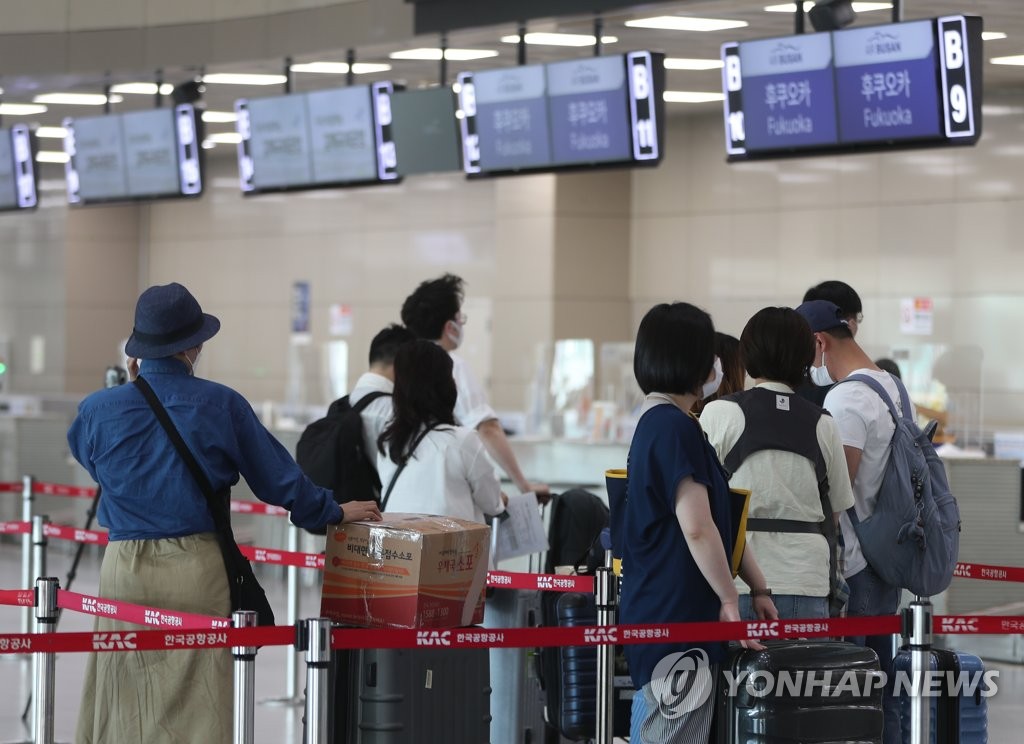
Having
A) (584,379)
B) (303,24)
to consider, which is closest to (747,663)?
(303,24)

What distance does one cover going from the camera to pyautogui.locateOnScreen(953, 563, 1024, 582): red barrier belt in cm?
494

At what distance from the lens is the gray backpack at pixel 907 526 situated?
4.29m

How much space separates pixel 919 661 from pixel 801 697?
512 mm

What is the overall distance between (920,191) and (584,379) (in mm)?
3349

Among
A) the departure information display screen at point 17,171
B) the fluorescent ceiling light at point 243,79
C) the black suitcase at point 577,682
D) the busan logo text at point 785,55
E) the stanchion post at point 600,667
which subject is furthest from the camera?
the departure information display screen at point 17,171

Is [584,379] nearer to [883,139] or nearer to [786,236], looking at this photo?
[786,236]

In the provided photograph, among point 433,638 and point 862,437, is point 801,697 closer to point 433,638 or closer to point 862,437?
point 433,638

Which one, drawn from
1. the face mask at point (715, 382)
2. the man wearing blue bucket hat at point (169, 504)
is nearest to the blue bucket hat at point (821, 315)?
the face mask at point (715, 382)

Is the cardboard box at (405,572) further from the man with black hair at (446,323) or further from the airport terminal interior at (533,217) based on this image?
the airport terminal interior at (533,217)

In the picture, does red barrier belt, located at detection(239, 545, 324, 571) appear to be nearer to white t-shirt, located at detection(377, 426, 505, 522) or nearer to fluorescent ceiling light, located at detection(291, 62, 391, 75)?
white t-shirt, located at detection(377, 426, 505, 522)

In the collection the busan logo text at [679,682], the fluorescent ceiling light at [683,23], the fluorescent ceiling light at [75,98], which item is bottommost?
the busan logo text at [679,682]

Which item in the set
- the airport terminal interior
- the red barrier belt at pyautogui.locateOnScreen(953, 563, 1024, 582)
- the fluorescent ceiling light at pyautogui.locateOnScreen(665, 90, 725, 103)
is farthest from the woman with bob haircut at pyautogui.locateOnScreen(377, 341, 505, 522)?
the fluorescent ceiling light at pyautogui.locateOnScreen(665, 90, 725, 103)

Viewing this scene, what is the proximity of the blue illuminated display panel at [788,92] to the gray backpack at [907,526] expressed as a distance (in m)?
3.67

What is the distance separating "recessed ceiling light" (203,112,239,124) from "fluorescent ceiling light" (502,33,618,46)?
511 centimetres
